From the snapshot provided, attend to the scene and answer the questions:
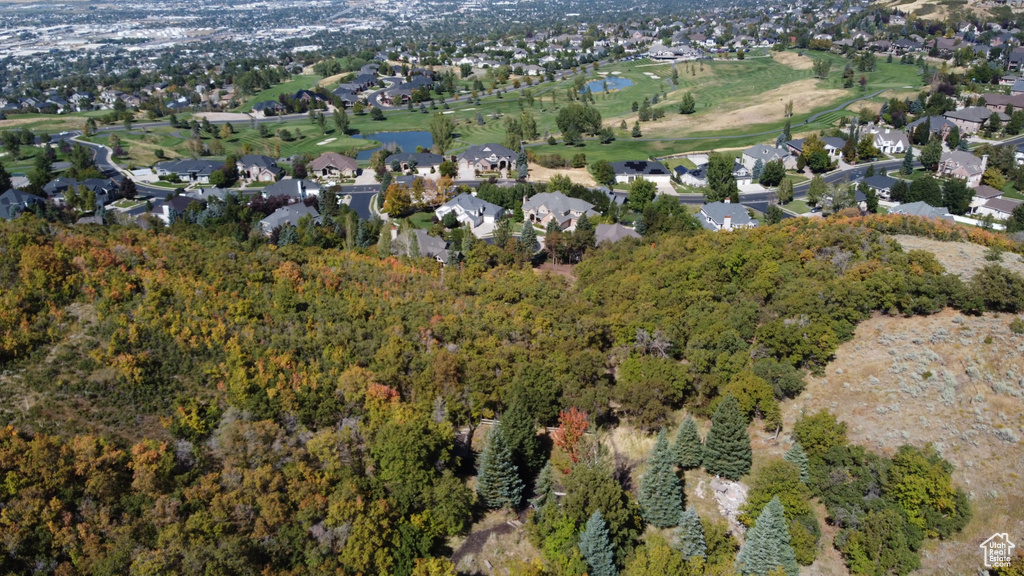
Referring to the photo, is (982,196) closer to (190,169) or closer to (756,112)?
(756,112)

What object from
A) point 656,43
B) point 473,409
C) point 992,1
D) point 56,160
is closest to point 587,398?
point 473,409

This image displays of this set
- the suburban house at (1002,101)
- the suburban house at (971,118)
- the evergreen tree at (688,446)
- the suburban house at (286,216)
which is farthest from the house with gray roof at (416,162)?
the suburban house at (1002,101)

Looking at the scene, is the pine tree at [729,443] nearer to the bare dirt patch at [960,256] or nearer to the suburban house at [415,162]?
the bare dirt patch at [960,256]

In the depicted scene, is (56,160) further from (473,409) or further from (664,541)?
(664,541)

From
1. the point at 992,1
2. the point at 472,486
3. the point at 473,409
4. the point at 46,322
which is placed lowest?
the point at 472,486

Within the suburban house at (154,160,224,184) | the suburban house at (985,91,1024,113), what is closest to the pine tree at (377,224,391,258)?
the suburban house at (154,160,224,184)

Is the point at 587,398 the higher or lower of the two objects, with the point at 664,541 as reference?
higher

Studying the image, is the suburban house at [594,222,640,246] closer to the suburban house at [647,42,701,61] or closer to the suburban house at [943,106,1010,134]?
the suburban house at [943,106,1010,134]

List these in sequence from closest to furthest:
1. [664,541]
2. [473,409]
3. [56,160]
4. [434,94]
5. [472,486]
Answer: [664,541]
[472,486]
[473,409]
[56,160]
[434,94]
